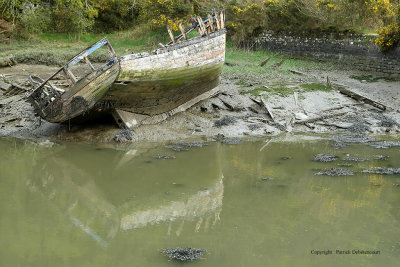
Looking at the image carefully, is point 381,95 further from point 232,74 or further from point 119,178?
point 119,178

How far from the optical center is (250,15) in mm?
23734

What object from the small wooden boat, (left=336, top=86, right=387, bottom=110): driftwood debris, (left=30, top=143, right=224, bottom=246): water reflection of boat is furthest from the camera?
(left=336, top=86, right=387, bottom=110): driftwood debris

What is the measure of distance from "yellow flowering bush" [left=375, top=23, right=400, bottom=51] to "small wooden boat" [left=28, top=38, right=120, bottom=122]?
37.1 ft

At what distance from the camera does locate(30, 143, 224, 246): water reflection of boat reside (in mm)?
7273

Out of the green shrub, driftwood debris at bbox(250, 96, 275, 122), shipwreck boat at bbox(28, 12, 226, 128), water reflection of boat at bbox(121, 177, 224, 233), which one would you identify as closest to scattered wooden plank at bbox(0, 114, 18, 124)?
shipwreck boat at bbox(28, 12, 226, 128)

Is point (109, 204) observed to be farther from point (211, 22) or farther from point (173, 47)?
point (211, 22)

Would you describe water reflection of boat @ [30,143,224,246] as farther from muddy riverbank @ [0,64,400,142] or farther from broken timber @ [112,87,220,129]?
muddy riverbank @ [0,64,400,142]

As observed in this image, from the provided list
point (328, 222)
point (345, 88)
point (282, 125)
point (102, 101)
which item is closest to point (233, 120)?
point (282, 125)

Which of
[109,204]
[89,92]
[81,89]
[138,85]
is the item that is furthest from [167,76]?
[109,204]

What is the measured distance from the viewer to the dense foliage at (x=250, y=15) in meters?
19.3

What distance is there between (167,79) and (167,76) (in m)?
0.10

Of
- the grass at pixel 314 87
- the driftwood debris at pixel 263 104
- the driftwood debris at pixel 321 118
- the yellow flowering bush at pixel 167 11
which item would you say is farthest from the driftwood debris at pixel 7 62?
the driftwood debris at pixel 321 118

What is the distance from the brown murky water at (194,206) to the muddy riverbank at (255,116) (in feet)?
2.93

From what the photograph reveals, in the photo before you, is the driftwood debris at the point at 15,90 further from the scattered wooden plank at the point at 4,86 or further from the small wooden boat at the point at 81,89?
the small wooden boat at the point at 81,89
